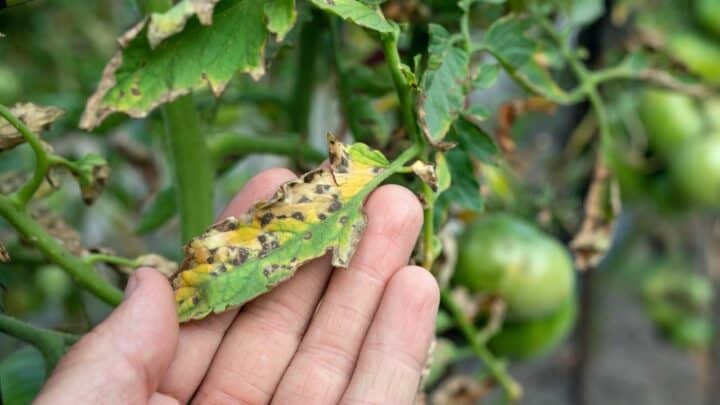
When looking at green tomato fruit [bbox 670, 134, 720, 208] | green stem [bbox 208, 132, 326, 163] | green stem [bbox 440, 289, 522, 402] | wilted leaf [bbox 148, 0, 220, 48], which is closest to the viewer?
wilted leaf [bbox 148, 0, 220, 48]

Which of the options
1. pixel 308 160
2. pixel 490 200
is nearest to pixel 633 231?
pixel 490 200

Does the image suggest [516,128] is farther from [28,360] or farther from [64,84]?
[28,360]

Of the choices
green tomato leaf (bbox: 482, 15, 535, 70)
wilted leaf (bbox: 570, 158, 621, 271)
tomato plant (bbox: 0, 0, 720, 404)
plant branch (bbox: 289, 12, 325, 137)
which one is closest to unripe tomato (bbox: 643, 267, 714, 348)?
tomato plant (bbox: 0, 0, 720, 404)

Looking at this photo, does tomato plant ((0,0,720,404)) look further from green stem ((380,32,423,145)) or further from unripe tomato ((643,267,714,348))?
unripe tomato ((643,267,714,348))

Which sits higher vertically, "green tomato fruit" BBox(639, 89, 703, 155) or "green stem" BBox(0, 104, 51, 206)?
"green stem" BBox(0, 104, 51, 206)

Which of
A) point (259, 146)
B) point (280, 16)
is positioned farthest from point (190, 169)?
point (280, 16)

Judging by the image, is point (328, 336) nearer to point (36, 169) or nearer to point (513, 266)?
point (36, 169)

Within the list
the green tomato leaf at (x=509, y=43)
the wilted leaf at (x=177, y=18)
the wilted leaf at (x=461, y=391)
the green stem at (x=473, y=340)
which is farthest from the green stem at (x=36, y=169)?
the wilted leaf at (x=461, y=391)
